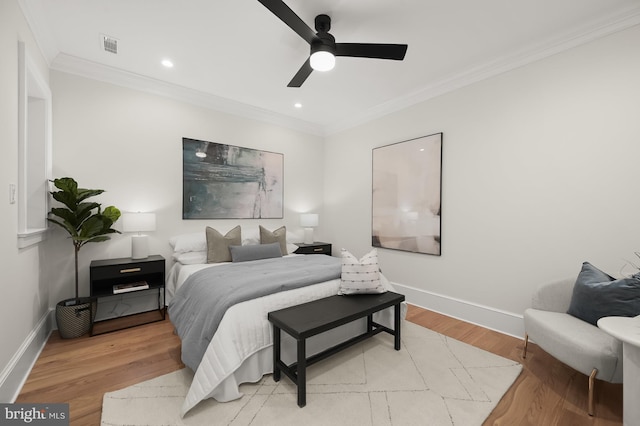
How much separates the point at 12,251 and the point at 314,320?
2.19 meters

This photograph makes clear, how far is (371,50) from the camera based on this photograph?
2215 mm

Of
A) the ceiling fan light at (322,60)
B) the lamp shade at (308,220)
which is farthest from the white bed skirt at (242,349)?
the lamp shade at (308,220)

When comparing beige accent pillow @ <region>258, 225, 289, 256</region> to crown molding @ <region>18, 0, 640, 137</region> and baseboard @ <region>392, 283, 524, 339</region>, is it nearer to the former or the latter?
baseboard @ <region>392, 283, 524, 339</region>

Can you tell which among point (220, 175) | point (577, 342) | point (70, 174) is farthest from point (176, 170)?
point (577, 342)

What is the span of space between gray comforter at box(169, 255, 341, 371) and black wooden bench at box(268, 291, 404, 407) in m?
0.26

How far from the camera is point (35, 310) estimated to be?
242 cm

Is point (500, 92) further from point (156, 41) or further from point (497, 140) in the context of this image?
point (156, 41)

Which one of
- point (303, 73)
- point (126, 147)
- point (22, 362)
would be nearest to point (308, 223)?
point (303, 73)

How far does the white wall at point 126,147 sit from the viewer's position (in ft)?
9.68

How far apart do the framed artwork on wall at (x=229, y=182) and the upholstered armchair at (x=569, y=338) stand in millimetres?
3565

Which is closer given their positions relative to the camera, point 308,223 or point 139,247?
point 139,247

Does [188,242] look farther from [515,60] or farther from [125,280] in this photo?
[515,60]

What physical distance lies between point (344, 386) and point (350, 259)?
1.05 meters

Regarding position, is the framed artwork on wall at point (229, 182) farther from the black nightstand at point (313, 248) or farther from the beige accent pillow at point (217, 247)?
the black nightstand at point (313, 248)
